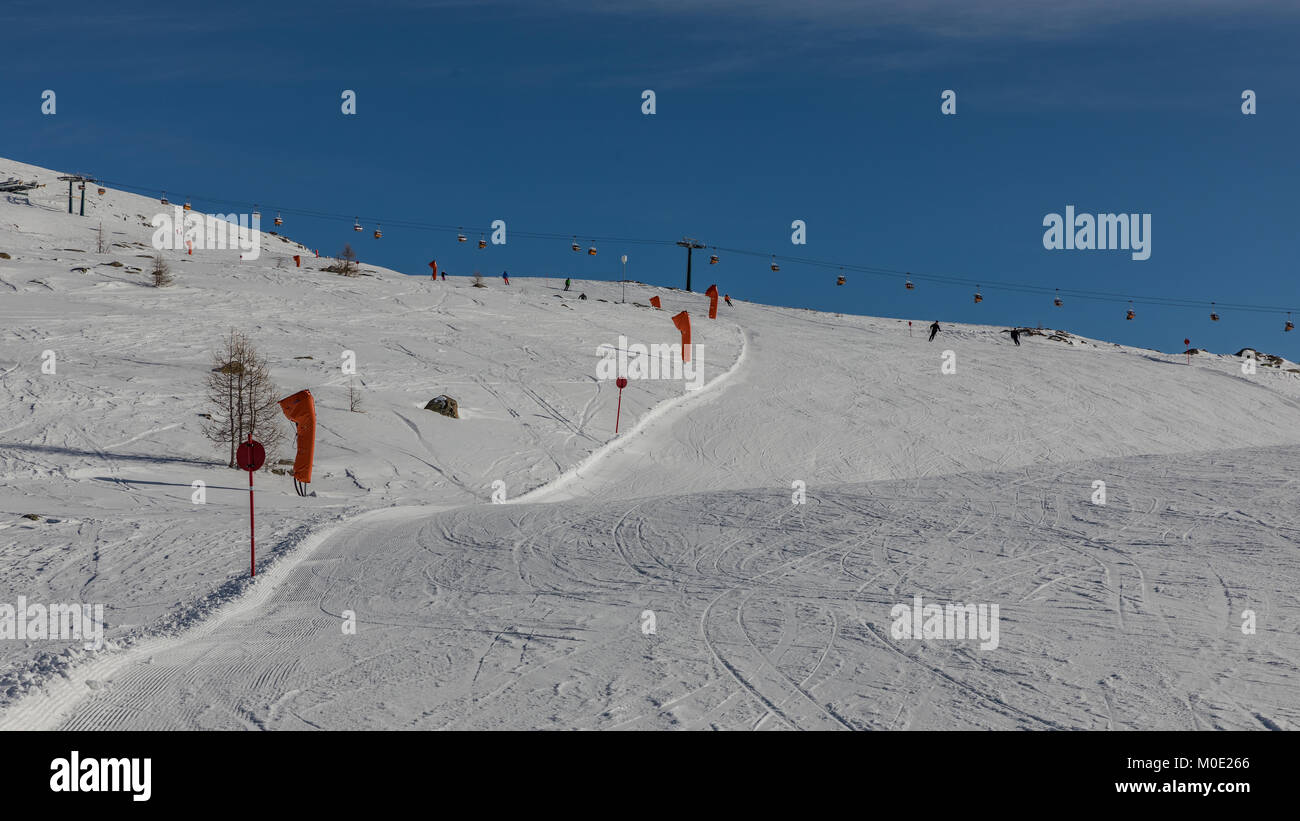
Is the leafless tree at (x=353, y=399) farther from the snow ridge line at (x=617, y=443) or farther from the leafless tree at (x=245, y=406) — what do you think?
the snow ridge line at (x=617, y=443)

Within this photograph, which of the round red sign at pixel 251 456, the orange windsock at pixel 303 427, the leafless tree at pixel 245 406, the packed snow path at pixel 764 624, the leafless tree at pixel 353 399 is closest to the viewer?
the packed snow path at pixel 764 624

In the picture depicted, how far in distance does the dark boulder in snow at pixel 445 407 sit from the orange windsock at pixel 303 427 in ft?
24.8

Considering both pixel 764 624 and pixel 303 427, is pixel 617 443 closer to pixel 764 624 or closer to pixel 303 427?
pixel 303 427

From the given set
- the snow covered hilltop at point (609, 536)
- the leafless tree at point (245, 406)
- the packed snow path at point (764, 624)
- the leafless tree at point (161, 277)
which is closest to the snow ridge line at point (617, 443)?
the snow covered hilltop at point (609, 536)

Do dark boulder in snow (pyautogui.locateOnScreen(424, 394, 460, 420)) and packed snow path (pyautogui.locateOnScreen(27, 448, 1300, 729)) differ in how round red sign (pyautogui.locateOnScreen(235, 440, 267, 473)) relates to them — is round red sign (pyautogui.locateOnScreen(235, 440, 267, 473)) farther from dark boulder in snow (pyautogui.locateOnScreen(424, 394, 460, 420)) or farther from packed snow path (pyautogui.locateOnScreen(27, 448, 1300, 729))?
dark boulder in snow (pyautogui.locateOnScreen(424, 394, 460, 420))

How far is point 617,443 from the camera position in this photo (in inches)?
1190

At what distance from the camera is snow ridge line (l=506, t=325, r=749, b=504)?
2495 cm

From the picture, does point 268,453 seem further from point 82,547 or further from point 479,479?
point 82,547

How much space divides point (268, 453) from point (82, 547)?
926 centimetres

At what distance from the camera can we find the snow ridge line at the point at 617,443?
2495 cm

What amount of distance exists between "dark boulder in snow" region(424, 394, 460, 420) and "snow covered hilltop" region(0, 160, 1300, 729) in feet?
1.36

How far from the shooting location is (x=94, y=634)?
12.4 meters

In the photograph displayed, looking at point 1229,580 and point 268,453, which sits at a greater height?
point 268,453
